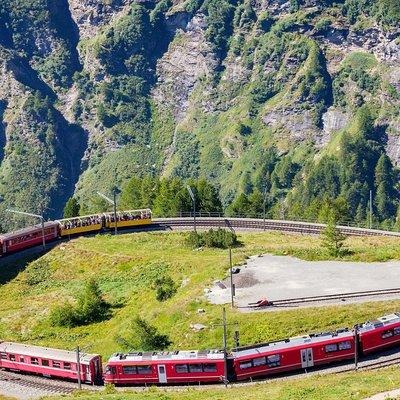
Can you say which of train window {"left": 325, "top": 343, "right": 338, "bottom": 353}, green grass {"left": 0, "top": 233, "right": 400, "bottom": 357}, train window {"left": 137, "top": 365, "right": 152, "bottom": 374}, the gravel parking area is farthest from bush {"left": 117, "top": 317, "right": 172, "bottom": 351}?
train window {"left": 325, "top": 343, "right": 338, "bottom": 353}

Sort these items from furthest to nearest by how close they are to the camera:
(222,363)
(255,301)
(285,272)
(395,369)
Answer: (285,272), (255,301), (222,363), (395,369)

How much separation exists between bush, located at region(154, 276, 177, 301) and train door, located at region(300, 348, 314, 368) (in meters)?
24.5

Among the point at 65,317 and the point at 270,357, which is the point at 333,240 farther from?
the point at 65,317

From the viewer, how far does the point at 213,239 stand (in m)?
114

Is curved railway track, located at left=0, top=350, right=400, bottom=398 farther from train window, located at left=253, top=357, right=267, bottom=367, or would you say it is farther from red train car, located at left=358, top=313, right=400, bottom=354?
train window, located at left=253, top=357, right=267, bottom=367

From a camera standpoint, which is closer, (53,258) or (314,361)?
(314,361)

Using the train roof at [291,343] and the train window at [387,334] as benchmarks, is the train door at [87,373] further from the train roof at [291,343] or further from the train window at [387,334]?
the train window at [387,334]

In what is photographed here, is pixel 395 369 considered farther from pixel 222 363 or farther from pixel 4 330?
pixel 4 330

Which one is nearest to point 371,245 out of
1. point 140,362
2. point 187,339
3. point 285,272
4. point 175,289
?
point 285,272

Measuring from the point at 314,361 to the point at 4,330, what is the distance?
135 ft

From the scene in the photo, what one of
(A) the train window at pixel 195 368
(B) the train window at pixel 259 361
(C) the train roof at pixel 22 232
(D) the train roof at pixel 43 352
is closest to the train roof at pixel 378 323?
(B) the train window at pixel 259 361

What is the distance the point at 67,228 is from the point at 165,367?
58.6 meters

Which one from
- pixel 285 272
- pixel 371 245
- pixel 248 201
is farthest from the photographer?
pixel 248 201

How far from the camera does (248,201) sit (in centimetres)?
16662
